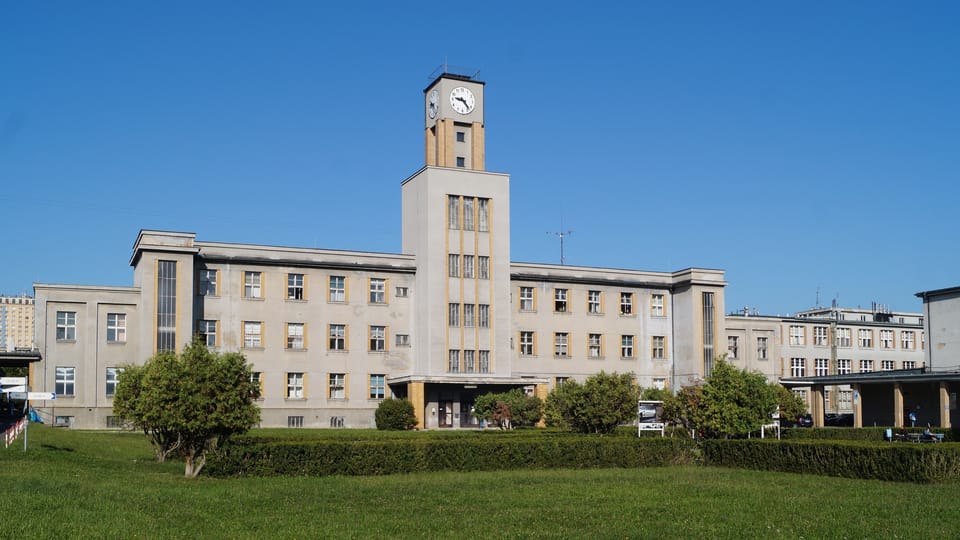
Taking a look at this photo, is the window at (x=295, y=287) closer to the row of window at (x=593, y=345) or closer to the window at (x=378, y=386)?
the window at (x=378, y=386)

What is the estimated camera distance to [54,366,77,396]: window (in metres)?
57.6

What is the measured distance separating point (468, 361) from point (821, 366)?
126 ft

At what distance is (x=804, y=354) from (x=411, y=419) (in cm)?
4196

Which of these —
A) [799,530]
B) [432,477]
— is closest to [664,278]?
[432,477]

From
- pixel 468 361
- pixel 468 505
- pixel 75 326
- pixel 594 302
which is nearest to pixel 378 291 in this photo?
pixel 468 361

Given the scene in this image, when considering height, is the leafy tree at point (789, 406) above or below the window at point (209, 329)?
below

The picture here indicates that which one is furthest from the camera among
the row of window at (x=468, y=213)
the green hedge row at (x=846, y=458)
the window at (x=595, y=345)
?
the window at (x=595, y=345)

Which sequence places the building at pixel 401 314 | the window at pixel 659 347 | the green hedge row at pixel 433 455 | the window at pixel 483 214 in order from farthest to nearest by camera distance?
the window at pixel 659 347 < the window at pixel 483 214 < the building at pixel 401 314 < the green hedge row at pixel 433 455

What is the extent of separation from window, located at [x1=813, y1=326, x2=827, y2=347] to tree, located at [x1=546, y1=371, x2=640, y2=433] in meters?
45.8

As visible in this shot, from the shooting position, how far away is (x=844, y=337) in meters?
89.2

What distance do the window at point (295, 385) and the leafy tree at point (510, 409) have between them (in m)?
11.0

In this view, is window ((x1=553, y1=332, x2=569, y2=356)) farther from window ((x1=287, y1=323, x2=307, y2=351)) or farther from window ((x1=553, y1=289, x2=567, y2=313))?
window ((x1=287, y1=323, x2=307, y2=351))

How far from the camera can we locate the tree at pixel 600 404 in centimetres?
4550

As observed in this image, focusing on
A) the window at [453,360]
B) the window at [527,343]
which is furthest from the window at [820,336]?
the window at [453,360]
